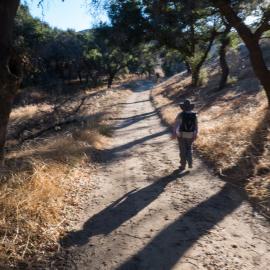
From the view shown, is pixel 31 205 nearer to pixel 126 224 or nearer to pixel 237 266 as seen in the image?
pixel 126 224

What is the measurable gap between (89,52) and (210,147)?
44.3m

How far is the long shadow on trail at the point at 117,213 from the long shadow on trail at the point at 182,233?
84cm

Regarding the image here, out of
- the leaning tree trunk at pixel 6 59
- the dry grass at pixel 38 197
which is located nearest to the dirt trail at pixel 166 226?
the dry grass at pixel 38 197

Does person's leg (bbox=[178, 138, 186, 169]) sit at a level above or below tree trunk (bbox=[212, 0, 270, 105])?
below

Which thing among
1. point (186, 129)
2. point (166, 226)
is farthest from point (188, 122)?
point (166, 226)

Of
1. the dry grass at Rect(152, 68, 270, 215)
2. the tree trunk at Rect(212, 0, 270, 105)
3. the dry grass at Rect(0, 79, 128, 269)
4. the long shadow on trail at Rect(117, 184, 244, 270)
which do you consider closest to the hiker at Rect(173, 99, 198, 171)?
the dry grass at Rect(152, 68, 270, 215)

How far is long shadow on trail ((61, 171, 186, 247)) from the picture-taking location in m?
5.97

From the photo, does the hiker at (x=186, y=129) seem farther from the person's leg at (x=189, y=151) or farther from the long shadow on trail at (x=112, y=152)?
the long shadow on trail at (x=112, y=152)

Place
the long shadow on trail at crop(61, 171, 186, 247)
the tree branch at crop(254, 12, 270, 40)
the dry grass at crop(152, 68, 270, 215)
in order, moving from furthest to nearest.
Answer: the tree branch at crop(254, 12, 270, 40) → the dry grass at crop(152, 68, 270, 215) → the long shadow on trail at crop(61, 171, 186, 247)

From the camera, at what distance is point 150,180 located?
8.71 metres

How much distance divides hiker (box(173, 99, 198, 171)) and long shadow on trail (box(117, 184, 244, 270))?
172cm

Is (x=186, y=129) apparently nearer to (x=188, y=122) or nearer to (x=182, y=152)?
(x=188, y=122)

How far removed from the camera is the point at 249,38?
11.7 metres

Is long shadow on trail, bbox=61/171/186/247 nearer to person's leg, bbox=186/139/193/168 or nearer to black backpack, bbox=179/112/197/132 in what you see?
person's leg, bbox=186/139/193/168
